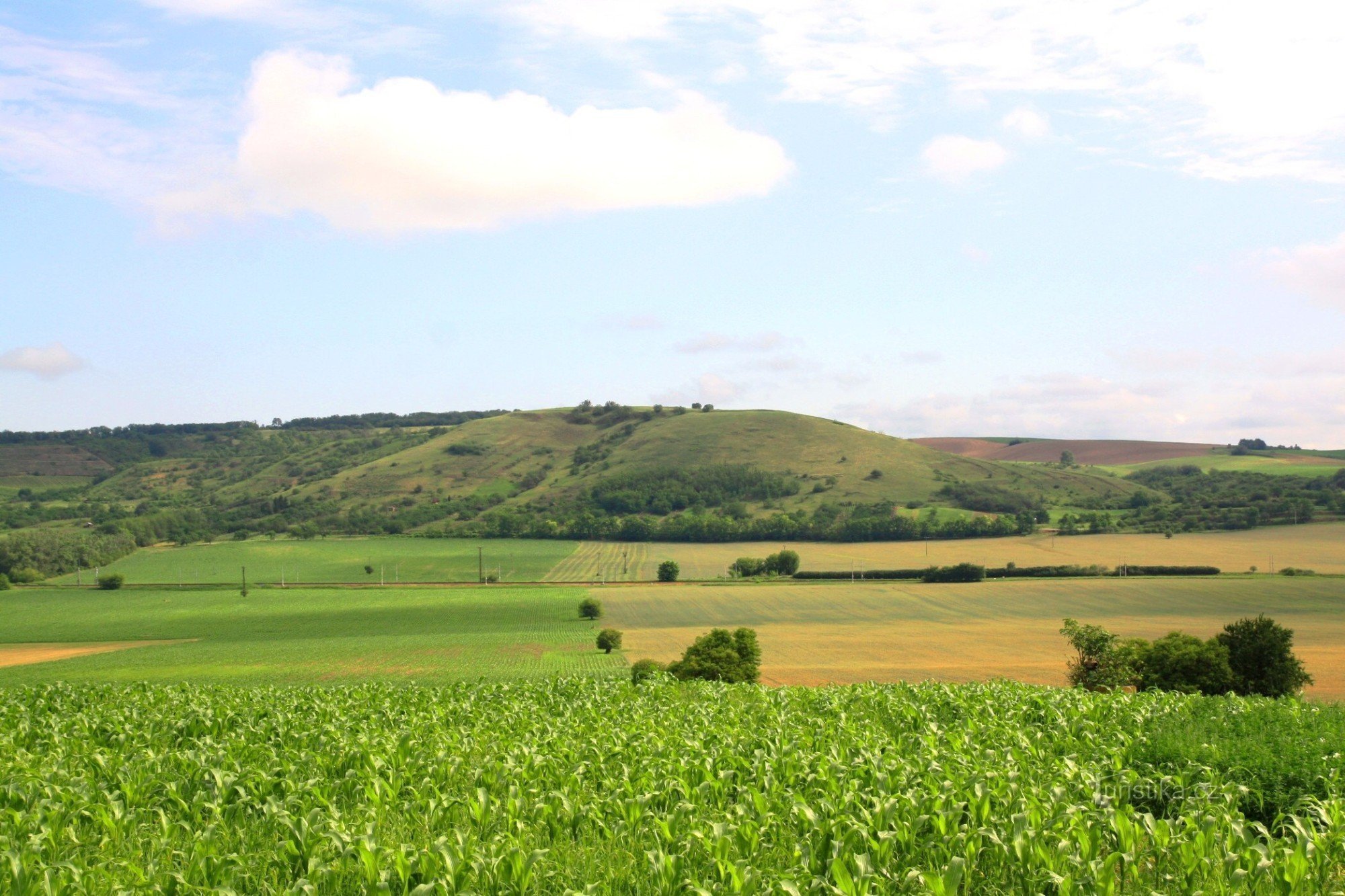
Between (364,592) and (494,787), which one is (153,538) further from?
(494,787)

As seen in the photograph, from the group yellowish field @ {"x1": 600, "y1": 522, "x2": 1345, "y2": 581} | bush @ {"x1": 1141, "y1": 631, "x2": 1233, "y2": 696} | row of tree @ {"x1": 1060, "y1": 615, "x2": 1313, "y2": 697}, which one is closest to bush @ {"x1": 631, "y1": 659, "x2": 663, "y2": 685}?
row of tree @ {"x1": 1060, "y1": 615, "x2": 1313, "y2": 697}

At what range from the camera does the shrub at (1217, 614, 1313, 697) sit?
43.9 m

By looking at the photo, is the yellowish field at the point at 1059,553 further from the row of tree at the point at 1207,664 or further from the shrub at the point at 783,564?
the row of tree at the point at 1207,664

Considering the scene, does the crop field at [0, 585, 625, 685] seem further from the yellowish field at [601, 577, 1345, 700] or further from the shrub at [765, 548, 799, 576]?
the shrub at [765, 548, 799, 576]

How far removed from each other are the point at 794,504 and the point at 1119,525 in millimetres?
55499

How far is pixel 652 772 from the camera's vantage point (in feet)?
50.5

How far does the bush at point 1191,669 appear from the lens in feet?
140

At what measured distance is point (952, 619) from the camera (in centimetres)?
8238

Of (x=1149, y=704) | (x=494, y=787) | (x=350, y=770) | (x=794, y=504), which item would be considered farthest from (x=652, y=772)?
(x=794, y=504)

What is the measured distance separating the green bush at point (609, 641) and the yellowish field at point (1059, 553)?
49.9m

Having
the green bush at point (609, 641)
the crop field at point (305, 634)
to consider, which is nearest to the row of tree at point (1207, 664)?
the crop field at point (305, 634)

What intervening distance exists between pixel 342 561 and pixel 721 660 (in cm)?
10400

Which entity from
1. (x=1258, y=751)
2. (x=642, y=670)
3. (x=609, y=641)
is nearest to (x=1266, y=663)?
(x=642, y=670)

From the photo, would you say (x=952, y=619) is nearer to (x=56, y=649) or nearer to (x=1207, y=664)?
(x=1207, y=664)
